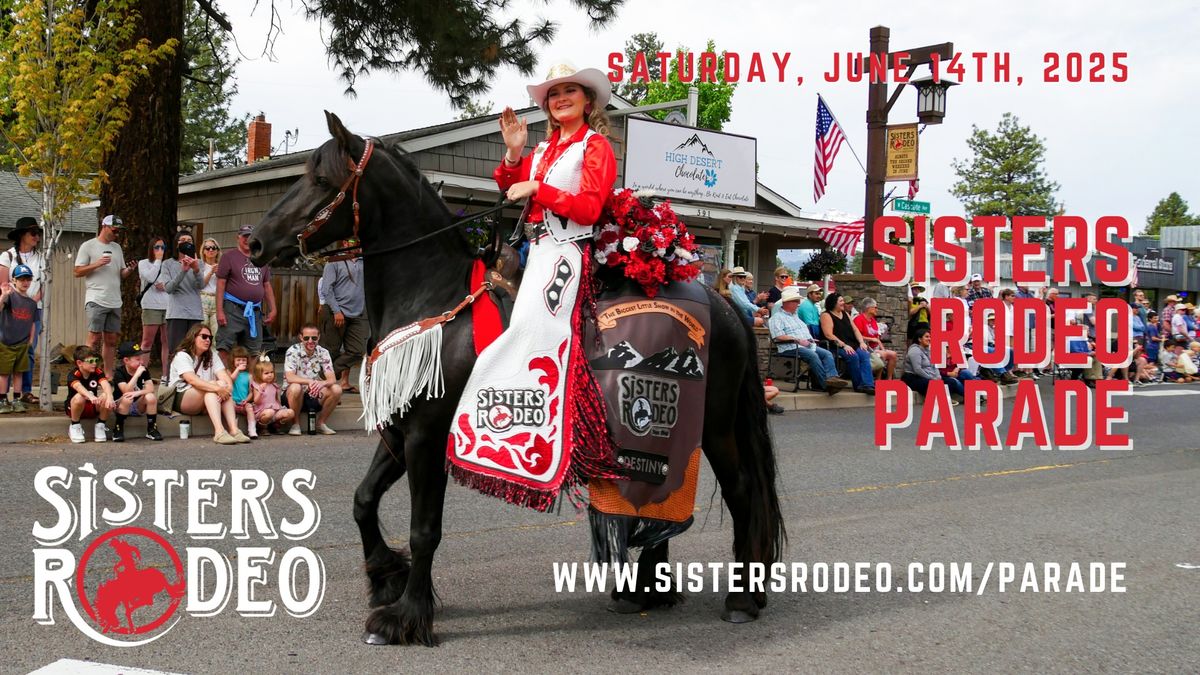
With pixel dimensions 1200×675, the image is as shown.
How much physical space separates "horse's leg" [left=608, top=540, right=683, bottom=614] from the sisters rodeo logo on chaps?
57.1 inches

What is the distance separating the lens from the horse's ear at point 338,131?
15.0 ft

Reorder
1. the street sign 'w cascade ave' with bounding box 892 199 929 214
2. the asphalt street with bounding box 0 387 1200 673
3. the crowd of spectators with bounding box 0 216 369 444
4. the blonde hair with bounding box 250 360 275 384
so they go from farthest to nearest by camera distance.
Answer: the street sign 'w cascade ave' with bounding box 892 199 929 214 < the blonde hair with bounding box 250 360 275 384 < the crowd of spectators with bounding box 0 216 369 444 < the asphalt street with bounding box 0 387 1200 673

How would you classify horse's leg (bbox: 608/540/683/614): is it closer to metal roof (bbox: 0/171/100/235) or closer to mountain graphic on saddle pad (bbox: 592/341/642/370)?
mountain graphic on saddle pad (bbox: 592/341/642/370)

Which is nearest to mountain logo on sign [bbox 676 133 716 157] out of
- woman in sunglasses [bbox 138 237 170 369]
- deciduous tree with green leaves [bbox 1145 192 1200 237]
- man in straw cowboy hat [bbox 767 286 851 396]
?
man in straw cowboy hat [bbox 767 286 851 396]

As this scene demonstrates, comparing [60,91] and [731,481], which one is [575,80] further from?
[60,91]

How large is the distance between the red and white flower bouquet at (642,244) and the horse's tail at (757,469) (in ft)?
2.16

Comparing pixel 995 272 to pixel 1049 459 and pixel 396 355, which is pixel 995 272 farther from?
pixel 396 355

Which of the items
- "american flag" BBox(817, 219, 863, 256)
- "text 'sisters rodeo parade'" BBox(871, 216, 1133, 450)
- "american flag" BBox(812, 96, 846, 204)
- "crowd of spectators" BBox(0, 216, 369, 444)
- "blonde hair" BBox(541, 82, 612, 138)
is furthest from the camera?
"american flag" BBox(817, 219, 863, 256)

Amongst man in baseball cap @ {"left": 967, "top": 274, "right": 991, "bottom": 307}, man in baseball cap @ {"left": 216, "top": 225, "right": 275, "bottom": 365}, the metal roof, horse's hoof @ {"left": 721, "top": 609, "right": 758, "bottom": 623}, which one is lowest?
horse's hoof @ {"left": 721, "top": 609, "right": 758, "bottom": 623}

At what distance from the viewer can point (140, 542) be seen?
6.12m

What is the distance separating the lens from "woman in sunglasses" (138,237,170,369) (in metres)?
11.8

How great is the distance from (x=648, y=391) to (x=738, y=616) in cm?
120

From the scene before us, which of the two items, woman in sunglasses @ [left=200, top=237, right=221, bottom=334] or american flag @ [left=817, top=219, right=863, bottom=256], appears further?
american flag @ [left=817, top=219, right=863, bottom=256]

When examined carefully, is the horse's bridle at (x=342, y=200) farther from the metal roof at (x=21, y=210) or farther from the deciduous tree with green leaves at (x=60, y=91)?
the metal roof at (x=21, y=210)
